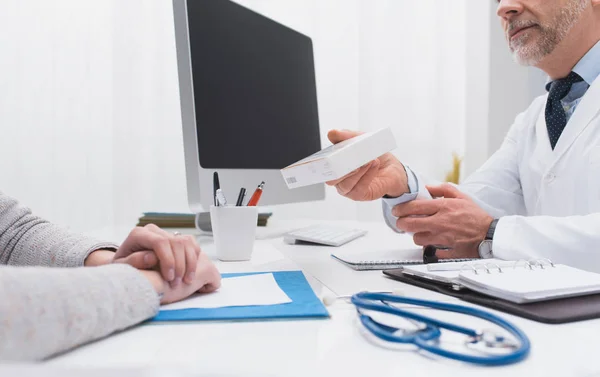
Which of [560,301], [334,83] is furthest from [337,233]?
[334,83]

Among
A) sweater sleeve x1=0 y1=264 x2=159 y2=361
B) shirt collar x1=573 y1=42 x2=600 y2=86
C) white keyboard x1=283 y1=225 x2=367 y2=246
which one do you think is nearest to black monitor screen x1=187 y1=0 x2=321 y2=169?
white keyboard x1=283 y1=225 x2=367 y2=246

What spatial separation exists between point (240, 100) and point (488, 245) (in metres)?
0.65

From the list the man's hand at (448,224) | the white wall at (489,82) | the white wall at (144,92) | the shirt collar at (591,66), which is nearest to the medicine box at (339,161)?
the man's hand at (448,224)

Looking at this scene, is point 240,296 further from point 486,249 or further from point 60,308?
point 486,249

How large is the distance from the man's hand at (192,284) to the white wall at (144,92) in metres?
1.56

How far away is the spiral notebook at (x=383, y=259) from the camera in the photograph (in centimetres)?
79

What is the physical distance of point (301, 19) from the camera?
2344 mm

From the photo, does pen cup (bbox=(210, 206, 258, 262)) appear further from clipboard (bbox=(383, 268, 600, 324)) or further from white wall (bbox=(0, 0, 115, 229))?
white wall (bbox=(0, 0, 115, 229))

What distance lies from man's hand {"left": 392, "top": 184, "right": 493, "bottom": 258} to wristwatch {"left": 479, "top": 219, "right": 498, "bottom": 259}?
0.08ft

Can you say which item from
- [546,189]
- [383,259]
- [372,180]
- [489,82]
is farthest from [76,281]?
[489,82]

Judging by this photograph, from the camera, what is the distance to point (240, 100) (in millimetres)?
1203

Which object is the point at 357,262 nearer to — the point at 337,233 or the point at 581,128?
the point at 337,233

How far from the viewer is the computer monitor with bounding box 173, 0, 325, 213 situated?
1060 mm

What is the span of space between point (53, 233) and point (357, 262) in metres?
0.45
